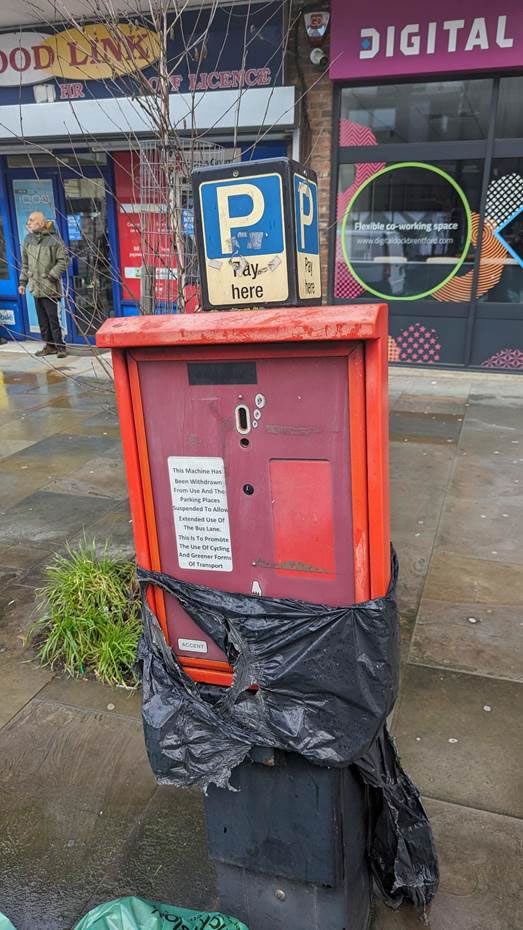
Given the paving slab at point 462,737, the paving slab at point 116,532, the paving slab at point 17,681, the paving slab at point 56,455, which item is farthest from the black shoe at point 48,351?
the paving slab at point 462,737

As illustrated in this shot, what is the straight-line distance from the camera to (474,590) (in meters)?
4.06

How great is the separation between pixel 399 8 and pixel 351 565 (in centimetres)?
839

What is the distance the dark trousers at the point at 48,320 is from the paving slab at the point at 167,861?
8504mm

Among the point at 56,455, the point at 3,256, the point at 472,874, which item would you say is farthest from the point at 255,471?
the point at 3,256

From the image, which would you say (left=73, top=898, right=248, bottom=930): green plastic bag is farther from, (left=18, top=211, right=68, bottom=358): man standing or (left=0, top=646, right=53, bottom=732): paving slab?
(left=18, top=211, right=68, bottom=358): man standing

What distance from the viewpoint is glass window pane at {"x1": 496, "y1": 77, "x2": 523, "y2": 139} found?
8094 millimetres

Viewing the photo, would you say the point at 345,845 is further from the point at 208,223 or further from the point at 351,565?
the point at 208,223

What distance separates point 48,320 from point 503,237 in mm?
6356

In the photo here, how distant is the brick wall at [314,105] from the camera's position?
28.1ft

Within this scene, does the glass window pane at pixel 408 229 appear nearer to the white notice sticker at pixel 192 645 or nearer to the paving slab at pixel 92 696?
the paving slab at pixel 92 696

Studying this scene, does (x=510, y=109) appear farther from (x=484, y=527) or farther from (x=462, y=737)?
(x=462, y=737)

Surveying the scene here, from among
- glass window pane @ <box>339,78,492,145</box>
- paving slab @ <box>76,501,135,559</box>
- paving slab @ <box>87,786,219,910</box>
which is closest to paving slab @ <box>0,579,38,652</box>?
paving slab @ <box>76,501,135,559</box>

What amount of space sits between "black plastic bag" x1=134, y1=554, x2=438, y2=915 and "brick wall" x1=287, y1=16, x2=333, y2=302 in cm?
769

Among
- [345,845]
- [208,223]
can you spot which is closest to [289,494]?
[208,223]
